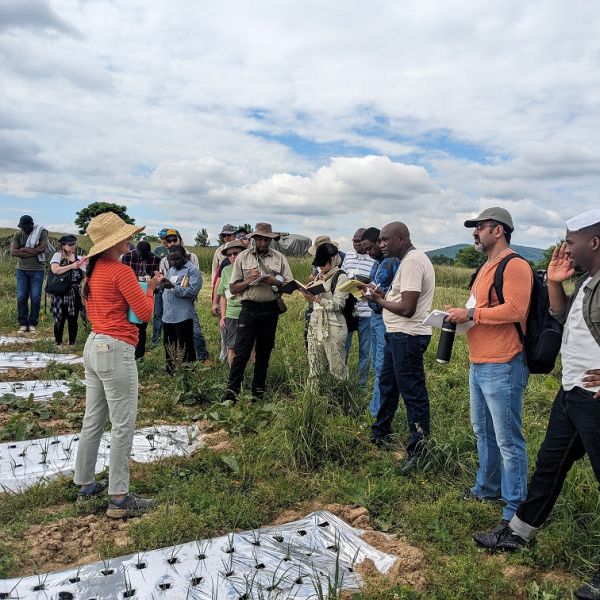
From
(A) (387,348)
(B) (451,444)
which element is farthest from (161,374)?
(B) (451,444)

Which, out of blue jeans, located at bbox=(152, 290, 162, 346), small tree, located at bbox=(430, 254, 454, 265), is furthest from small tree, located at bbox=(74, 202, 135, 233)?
blue jeans, located at bbox=(152, 290, 162, 346)

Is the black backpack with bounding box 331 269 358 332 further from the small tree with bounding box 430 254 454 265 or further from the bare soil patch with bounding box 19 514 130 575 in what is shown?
the small tree with bounding box 430 254 454 265

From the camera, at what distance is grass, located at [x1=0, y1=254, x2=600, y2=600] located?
3012mm


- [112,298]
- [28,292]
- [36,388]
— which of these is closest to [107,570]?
[112,298]

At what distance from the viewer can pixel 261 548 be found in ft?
10.1

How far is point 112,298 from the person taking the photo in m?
3.50

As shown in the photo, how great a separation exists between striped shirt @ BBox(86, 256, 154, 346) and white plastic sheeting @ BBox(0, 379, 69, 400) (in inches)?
111

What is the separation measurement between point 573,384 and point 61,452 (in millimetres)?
3897

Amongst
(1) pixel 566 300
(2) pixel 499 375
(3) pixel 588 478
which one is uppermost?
(1) pixel 566 300

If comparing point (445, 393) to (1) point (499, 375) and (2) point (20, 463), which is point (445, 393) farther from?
(2) point (20, 463)

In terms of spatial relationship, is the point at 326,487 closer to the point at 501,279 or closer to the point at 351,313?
the point at 501,279

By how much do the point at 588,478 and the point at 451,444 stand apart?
981mm

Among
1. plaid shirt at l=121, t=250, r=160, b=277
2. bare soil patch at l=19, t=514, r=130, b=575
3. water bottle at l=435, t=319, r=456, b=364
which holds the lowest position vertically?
bare soil patch at l=19, t=514, r=130, b=575

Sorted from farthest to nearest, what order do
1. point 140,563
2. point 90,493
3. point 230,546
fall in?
point 90,493, point 230,546, point 140,563
